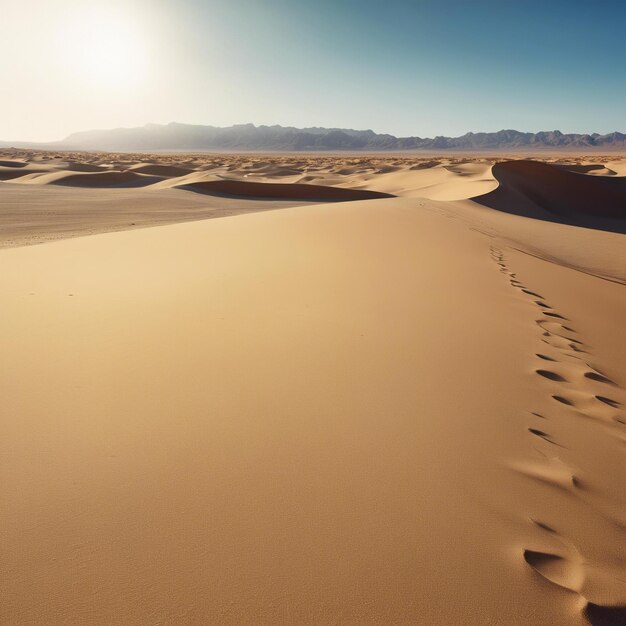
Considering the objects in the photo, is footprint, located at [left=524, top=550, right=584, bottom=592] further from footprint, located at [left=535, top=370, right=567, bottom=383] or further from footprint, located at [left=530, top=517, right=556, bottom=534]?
footprint, located at [left=535, top=370, right=567, bottom=383]

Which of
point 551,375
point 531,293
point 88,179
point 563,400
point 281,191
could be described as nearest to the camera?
point 563,400

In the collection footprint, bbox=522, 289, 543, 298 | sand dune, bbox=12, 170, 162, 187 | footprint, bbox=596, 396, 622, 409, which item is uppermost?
footprint, bbox=596, 396, 622, 409

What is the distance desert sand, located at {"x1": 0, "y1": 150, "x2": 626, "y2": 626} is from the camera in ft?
4.08

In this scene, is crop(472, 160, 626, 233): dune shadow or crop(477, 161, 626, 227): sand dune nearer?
crop(472, 160, 626, 233): dune shadow

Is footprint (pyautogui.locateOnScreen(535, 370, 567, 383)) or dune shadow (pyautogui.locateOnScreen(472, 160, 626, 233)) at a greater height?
footprint (pyautogui.locateOnScreen(535, 370, 567, 383))

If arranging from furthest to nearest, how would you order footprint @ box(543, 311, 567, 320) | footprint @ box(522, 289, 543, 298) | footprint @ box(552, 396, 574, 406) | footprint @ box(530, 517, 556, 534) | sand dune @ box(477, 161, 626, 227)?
sand dune @ box(477, 161, 626, 227) → footprint @ box(522, 289, 543, 298) → footprint @ box(543, 311, 567, 320) → footprint @ box(552, 396, 574, 406) → footprint @ box(530, 517, 556, 534)

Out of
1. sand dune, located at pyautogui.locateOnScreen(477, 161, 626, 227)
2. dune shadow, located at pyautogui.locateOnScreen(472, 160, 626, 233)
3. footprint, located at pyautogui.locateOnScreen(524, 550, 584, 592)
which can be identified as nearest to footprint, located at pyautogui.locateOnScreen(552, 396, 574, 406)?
footprint, located at pyautogui.locateOnScreen(524, 550, 584, 592)

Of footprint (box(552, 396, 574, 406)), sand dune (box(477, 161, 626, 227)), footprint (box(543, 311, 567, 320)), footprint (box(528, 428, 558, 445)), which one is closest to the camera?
footprint (box(528, 428, 558, 445))

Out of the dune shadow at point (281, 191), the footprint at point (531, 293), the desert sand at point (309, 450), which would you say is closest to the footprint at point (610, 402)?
the desert sand at point (309, 450)

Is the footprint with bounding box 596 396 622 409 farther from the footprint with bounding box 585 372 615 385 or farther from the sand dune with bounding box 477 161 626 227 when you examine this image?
the sand dune with bounding box 477 161 626 227

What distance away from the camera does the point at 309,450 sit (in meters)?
1.83

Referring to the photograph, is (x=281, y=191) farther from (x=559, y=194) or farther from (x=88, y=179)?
(x=559, y=194)

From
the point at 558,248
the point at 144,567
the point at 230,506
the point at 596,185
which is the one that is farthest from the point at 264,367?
the point at 596,185

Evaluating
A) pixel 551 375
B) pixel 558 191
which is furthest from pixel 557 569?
pixel 558 191
